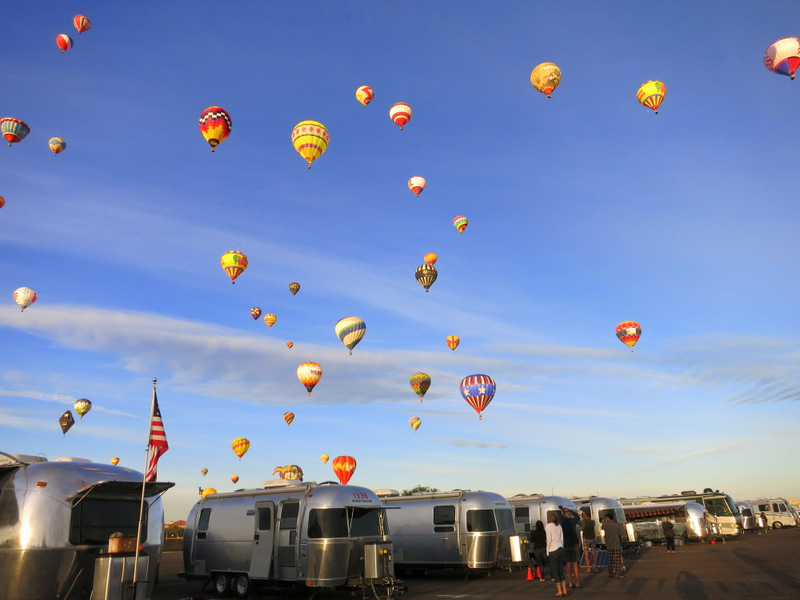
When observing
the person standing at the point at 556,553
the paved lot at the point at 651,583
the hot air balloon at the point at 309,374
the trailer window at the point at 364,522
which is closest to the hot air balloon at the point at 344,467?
the hot air balloon at the point at 309,374

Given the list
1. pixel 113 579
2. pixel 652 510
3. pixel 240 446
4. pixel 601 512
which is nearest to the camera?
pixel 113 579

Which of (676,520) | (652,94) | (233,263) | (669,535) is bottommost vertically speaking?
(669,535)

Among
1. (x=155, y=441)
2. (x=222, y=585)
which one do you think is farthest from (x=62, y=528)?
(x=222, y=585)

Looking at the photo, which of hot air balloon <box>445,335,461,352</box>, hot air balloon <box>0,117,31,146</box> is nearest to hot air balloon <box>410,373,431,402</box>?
hot air balloon <box>445,335,461,352</box>

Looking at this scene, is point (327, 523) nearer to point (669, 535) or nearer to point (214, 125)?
point (669, 535)

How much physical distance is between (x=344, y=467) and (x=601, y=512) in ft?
45.4

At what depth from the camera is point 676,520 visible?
32.9 m

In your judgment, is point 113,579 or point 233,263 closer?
point 113,579

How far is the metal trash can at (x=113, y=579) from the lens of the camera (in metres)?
9.71

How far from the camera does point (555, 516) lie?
14.7 meters

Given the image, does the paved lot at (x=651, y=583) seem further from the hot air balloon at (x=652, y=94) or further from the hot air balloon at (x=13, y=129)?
the hot air balloon at (x=13, y=129)

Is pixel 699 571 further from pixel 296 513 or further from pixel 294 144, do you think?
pixel 294 144

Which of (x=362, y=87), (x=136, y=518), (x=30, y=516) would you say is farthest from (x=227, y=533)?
(x=362, y=87)

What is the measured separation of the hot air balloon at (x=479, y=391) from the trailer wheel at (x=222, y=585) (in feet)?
72.4
